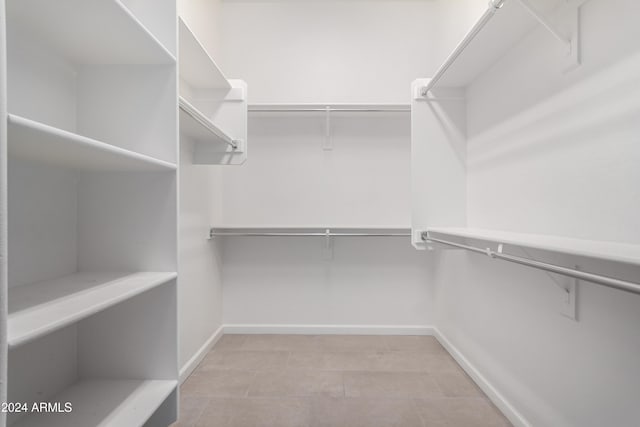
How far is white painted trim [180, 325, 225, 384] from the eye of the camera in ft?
6.12

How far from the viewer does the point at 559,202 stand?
1191 mm

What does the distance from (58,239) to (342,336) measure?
206cm

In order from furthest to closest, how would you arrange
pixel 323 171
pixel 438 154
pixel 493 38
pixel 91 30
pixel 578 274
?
pixel 323 171 → pixel 438 154 → pixel 493 38 → pixel 91 30 → pixel 578 274

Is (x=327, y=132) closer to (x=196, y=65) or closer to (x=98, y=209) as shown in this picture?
(x=196, y=65)

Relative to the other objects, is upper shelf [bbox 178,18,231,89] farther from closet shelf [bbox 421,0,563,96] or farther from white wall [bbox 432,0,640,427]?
white wall [bbox 432,0,640,427]

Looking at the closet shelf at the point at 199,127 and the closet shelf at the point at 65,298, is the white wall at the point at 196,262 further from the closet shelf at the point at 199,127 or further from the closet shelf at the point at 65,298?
the closet shelf at the point at 65,298

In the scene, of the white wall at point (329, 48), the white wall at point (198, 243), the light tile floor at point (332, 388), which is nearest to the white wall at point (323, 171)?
the white wall at point (329, 48)

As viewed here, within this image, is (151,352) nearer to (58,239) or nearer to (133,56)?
(58,239)

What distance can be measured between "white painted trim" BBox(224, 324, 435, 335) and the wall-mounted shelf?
6.00 feet

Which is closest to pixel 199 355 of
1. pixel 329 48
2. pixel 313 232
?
pixel 313 232

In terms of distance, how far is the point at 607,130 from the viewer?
3.25 feet

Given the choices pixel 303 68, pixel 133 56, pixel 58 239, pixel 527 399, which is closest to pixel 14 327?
pixel 58 239

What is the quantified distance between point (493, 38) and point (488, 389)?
180 centimetres

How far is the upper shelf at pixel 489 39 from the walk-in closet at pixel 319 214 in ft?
0.04
